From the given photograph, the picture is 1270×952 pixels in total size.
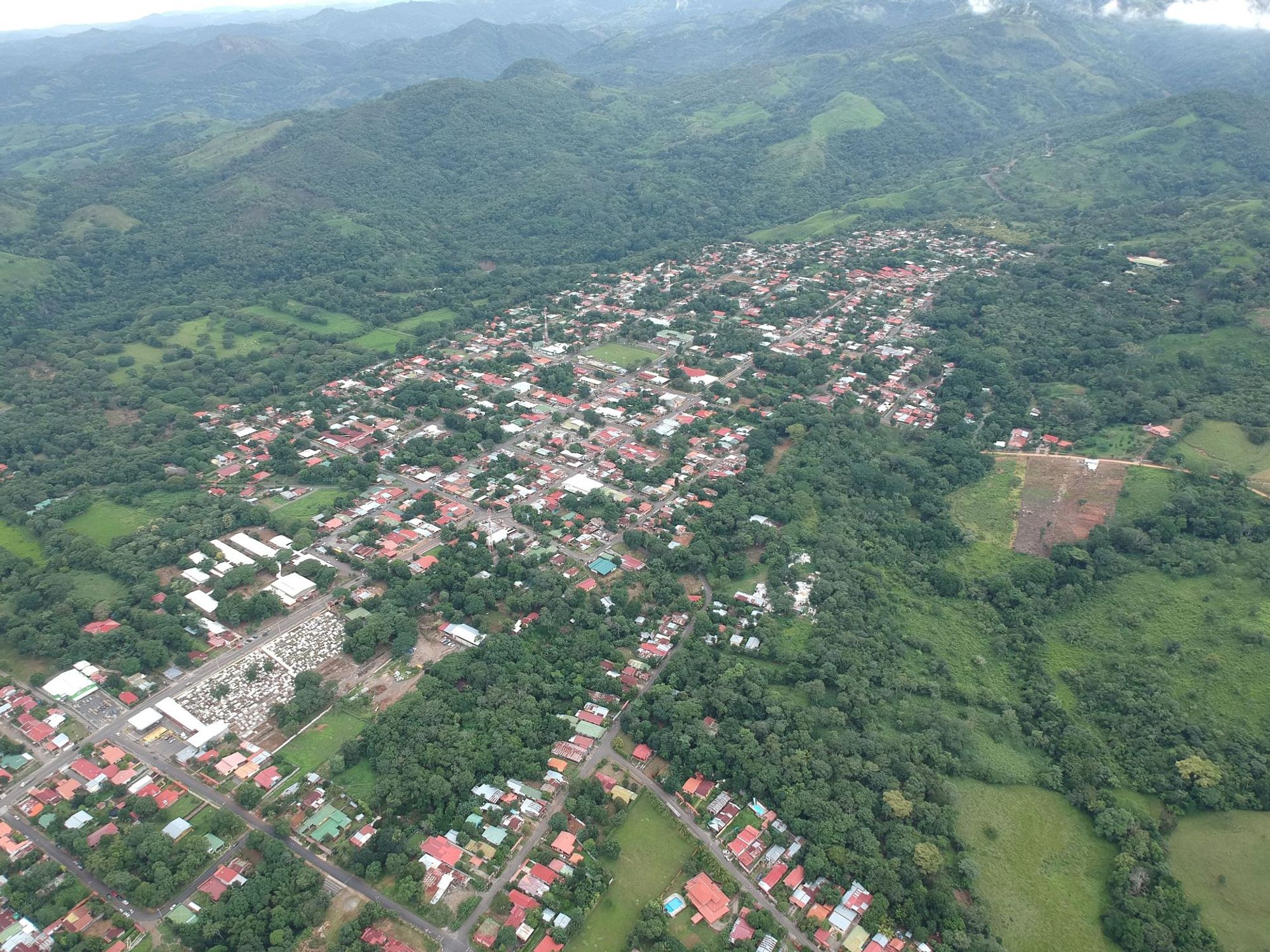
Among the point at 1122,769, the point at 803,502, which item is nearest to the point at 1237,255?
the point at 803,502

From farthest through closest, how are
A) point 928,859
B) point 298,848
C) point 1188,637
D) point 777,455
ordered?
1. point 777,455
2. point 1188,637
3. point 298,848
4. point 928,859

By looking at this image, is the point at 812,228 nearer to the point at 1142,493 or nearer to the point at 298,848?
the point at 1142,493

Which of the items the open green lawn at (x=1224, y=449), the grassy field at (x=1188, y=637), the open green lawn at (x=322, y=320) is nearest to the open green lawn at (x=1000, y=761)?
the grassy field at (x=1188, y=637)

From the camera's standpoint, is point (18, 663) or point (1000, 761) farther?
point (18, 663)

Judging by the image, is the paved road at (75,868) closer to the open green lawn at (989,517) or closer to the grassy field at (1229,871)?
the grassy field at (1229,871)

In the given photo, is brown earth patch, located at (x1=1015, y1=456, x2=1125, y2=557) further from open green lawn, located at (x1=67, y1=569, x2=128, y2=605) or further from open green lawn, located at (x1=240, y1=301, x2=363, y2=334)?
open green lawn, located at (x1=240, y1=301, x2=363, y2=334)

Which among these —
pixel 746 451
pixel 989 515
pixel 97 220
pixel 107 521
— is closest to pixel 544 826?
pixel 746 451
